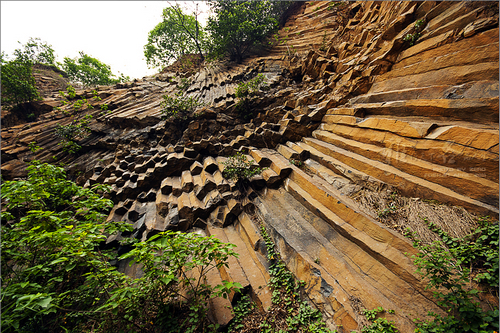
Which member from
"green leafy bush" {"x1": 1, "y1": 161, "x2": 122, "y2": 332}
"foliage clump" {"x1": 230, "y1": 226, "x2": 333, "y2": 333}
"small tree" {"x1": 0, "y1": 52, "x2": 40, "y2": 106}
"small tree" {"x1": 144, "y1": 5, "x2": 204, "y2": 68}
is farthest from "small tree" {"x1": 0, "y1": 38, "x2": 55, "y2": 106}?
"foliage clump" {"x1": 230, "y1": 226, "x2": 333, "y2": 333}

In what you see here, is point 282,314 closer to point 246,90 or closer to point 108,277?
point 108,277

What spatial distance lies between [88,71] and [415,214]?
119 ft

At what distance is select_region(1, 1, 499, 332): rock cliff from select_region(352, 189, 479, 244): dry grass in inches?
2.2

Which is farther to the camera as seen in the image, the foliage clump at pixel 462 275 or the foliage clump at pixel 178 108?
the foliage clump at pixel 178 108

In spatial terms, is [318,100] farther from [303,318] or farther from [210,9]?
[210,9]

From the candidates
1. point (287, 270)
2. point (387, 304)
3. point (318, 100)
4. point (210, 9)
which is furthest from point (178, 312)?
point (210, 9)

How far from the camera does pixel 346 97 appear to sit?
23.9ft

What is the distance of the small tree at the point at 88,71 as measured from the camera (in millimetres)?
23484

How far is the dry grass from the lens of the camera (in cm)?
298

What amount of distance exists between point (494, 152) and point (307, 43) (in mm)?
14885

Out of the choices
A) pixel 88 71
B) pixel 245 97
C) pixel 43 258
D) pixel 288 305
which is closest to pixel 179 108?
pixel 245 97

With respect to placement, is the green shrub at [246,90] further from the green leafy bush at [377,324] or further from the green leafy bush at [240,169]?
the green leafy bush at [377,324]

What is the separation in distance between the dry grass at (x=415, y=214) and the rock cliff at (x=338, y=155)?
0.06 metres

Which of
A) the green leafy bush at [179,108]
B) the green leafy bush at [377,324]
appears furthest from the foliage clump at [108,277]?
the green leafy bush at [179,108]
